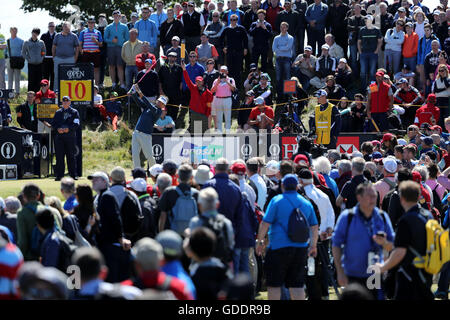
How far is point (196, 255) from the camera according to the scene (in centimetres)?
730

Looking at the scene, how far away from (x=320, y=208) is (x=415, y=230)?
2.82 m

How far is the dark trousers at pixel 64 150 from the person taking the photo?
17828mm

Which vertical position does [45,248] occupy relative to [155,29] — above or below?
below

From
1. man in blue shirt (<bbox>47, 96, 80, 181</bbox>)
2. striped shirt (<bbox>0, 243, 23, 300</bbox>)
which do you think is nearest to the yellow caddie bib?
man in blue shirt (<bbox>47, 96, 80, 181</bbox>)

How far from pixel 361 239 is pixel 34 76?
17363 mm

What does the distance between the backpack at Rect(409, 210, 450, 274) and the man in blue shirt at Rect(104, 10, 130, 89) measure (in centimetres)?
1727

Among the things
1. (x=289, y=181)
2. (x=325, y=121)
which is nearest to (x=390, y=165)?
(x=289, y=181)

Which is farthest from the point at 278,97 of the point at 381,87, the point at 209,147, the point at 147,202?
the point at 147,202

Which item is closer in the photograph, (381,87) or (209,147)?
(209,147)

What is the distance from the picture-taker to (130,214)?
35.6ft

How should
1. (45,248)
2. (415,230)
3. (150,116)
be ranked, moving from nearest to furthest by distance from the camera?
(415,230) < (45,248) < (150,116)


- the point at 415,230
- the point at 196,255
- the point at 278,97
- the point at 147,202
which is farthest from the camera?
the point at 278,97

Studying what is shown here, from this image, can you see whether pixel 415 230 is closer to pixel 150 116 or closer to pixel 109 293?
pixel 109 293

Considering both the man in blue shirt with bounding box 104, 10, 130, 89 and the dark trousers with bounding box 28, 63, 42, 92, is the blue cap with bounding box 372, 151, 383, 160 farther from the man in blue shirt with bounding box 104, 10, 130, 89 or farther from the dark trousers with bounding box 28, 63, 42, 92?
the dark trousers with bounding box 28, 63, 42, 92
